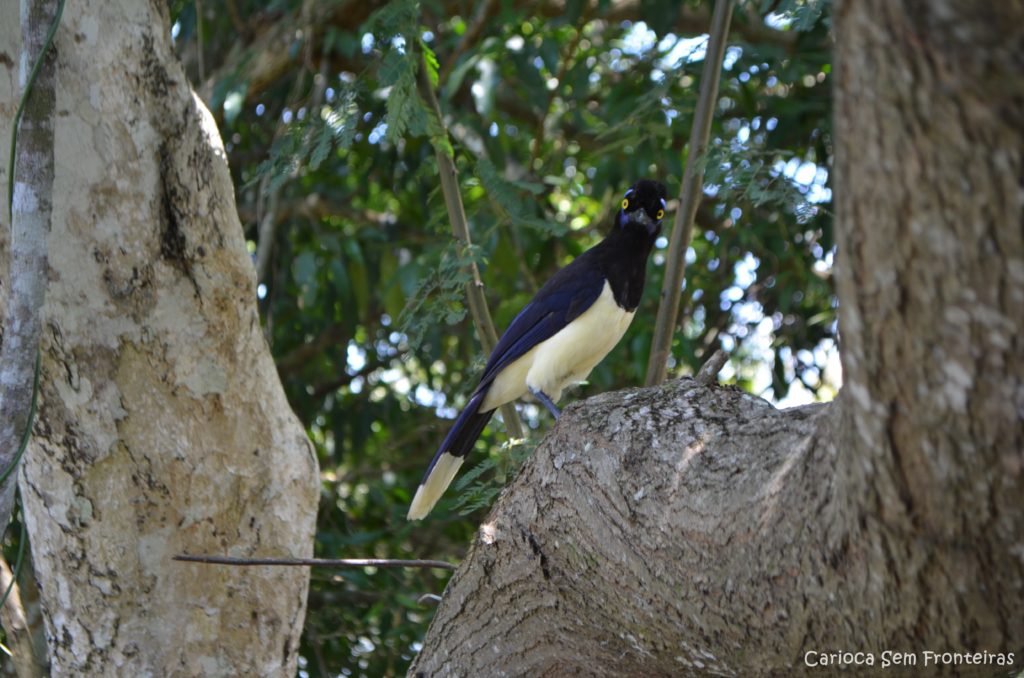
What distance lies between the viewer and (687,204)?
3.48 metres

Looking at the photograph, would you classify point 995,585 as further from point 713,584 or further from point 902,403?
point 713,584

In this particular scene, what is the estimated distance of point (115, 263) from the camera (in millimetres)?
2654

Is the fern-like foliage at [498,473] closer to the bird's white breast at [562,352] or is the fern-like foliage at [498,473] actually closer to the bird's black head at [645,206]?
the bird's white breast at [562,352]

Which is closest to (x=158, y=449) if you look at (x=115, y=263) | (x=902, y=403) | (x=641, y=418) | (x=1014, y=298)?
(x=115, y=263)

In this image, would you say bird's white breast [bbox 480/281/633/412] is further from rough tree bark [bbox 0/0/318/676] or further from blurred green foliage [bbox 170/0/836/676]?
rough tree bark [bbox 0/0/318/676]

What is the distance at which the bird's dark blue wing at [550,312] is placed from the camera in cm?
389

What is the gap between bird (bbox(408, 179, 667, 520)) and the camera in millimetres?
3842

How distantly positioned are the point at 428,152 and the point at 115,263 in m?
2.61

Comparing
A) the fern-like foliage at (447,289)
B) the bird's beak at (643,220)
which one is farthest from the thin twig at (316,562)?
the bird's beak at (643,220)

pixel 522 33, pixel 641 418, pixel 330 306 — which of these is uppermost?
pixel 522 33

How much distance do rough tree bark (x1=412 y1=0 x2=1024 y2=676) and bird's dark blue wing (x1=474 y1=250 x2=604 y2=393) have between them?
4.79 feet

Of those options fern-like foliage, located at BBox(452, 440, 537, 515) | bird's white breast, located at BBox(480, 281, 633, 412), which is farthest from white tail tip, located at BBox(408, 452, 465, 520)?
fern-like foliage, located at BBox(452, 440, 537, 515)

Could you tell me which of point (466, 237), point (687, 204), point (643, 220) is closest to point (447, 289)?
point (466, 237)

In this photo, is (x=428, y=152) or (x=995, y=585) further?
(x=428, y=152)
